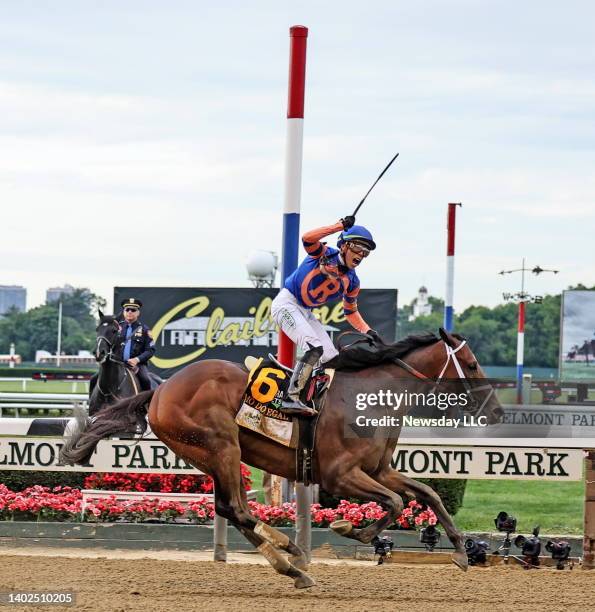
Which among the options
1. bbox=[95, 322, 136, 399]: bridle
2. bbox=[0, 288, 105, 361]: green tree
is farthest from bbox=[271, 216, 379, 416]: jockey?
bbox=[0, 288, 105, 361]: green tree

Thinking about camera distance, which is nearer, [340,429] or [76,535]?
[340,429]

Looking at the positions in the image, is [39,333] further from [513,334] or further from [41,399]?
[41,399]

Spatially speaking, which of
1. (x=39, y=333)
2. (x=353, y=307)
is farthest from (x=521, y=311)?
(x=39, y=333)

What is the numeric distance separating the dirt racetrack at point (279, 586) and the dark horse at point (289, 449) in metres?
0.29

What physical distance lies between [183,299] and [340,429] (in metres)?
Answer: 10.3

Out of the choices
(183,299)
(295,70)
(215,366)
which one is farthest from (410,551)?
(183,299)

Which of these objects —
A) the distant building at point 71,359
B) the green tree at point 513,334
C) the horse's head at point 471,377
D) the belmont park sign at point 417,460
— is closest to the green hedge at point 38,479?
the belmont park sign at point 417,460

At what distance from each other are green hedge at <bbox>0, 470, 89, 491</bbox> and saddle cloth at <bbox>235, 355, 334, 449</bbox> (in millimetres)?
3370

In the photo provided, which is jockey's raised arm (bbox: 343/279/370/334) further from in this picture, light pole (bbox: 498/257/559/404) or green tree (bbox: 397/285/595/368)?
green tree (bbox: 397/285/595/368)

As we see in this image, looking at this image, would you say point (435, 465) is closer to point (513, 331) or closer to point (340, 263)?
point (340, 263)

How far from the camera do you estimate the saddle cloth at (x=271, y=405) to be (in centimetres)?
707

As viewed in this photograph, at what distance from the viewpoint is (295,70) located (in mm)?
9156

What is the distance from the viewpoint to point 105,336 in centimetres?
1174

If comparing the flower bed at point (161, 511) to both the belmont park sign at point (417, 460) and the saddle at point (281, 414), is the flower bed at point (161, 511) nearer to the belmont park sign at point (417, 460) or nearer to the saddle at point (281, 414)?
the belmont park sign at point (417, 460)
